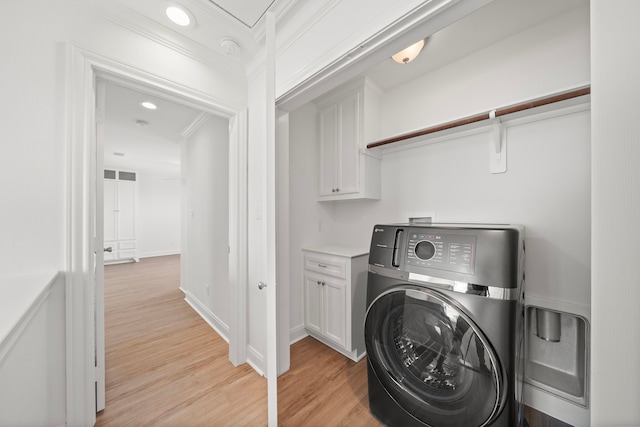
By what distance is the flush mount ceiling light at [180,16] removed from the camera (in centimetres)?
132

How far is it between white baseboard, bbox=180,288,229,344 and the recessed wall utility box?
94.3 inches

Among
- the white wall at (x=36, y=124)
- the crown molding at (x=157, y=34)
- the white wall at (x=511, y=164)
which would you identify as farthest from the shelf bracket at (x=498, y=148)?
the white wall at (x=36, y=124)

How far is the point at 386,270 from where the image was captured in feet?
4.17

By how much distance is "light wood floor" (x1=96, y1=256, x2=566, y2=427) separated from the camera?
4.46 ft

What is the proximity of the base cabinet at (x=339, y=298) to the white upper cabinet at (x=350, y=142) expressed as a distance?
1.90 feet

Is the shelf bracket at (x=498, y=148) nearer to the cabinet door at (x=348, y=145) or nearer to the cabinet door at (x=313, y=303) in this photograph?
the cabinet door at (x=348, y=145)

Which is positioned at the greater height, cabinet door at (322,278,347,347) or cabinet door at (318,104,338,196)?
cabinet door at (318,104,338,196)

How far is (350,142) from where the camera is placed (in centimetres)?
206

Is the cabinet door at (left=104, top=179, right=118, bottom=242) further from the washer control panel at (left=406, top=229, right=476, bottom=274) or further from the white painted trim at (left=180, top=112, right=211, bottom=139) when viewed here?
the washer control panel at (left=406, top=229, right=476, bottom=274)

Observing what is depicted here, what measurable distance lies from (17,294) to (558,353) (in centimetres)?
272

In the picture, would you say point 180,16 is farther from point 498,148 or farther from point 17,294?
point 498,148

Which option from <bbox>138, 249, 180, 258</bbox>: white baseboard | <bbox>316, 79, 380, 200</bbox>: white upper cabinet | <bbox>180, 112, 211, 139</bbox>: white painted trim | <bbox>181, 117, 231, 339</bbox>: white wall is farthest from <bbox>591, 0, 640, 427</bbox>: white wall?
<bbox>138, 249, 180, 258</bbox>: white baseboard

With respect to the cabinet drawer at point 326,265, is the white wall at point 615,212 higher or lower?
higher

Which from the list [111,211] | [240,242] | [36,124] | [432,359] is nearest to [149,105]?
Result: [36,124]
